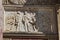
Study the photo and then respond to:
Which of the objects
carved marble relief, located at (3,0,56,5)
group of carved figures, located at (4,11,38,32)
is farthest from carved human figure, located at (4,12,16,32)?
carved marble relief, located at (3,0,56,5)

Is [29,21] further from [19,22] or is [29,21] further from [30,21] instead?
[19,22]

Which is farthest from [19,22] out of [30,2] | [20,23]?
[30,2]

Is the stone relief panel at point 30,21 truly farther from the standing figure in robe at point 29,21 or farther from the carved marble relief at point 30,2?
the carved marble relief at point 30,2

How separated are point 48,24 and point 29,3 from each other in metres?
0.51

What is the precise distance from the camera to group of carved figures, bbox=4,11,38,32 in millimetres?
3521

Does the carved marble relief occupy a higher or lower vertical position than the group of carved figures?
higher

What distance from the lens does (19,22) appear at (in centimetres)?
356

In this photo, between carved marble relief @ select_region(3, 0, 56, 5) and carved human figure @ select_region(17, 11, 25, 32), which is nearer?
carved human figure @ select_region(17, 11, 25, 32)

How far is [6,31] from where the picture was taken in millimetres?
3502

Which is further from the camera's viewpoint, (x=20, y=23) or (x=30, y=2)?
(x=30, y=2)

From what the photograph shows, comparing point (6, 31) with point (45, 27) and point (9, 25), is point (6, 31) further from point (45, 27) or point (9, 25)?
point (45, 27)

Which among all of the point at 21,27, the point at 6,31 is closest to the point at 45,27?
the point at 21,27

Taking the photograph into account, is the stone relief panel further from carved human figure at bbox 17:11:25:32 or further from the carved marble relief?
the carved marble relief

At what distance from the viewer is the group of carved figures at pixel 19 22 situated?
139 inches
